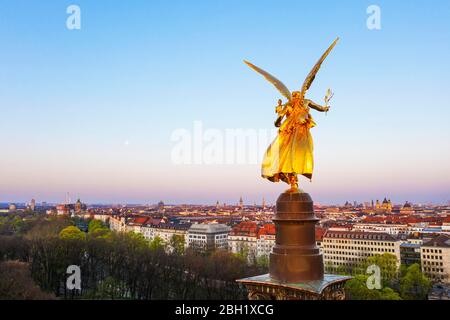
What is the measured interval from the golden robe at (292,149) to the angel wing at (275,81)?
41cm

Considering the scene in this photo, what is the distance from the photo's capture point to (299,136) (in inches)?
343

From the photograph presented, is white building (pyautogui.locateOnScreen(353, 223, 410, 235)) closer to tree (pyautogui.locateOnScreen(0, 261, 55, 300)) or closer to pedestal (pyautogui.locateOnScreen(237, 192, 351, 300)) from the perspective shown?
tree (pyautogui.locateOnScreen(0, 261, 55, 300))

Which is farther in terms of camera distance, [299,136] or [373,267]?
[373,267]

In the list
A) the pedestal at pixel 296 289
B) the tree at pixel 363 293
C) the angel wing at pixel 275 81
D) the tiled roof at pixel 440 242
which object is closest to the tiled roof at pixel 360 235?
the tiled roof at pixel 440 242

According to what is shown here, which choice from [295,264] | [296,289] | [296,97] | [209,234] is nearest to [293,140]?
[296,97]

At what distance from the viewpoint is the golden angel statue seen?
857 cm

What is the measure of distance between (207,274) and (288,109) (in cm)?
3304

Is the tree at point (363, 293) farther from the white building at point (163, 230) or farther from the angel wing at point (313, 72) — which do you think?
the white building at point (163, 230)

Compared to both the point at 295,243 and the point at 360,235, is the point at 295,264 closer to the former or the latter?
the point at 295,243

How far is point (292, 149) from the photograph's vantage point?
862 centimetres

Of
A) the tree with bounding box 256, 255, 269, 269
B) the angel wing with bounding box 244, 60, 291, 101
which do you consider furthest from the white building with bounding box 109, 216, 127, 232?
the angel wing with bounding box 244, 60, 291, 101

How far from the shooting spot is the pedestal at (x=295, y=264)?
7617mm
